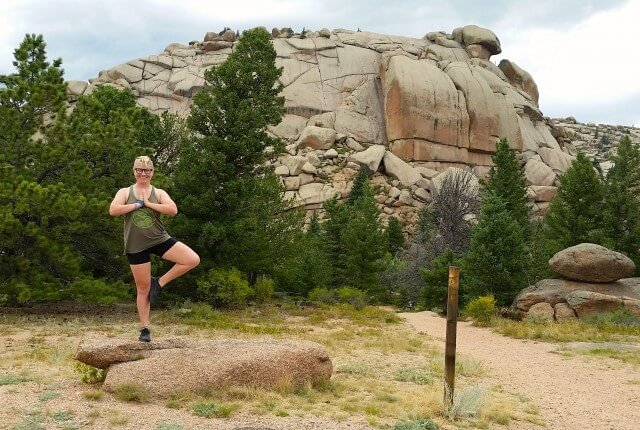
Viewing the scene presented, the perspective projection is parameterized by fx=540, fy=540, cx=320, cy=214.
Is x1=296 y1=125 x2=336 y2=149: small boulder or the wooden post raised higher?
x1=296 y1=125 x2=336 y2=149: small boulder

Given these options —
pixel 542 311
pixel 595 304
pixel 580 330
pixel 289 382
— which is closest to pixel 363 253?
pixel 542 311

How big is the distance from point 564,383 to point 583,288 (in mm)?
13936

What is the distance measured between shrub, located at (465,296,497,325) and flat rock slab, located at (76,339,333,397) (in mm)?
14858

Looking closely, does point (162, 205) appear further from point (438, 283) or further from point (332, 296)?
point (438, 283)

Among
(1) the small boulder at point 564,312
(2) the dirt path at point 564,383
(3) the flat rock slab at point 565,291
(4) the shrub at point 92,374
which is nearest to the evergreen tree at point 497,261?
(3) the flat rock slab at point 565,291

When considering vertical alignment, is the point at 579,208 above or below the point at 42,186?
above

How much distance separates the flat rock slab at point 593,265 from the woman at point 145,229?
67.1ft

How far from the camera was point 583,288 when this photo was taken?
915 inches

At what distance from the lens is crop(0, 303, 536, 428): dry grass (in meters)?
6.90

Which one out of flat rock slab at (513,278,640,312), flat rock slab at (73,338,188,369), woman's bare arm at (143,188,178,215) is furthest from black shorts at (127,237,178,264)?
flat rock slab at (513,278,640,312)

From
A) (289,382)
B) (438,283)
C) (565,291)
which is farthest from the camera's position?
(438,283)

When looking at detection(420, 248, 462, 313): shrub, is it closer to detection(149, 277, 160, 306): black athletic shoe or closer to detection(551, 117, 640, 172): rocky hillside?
detection(149, 277, 160, 306): black athletic shoe

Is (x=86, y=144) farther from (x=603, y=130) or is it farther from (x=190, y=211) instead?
(x=603, y=130)

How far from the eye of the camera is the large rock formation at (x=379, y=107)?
5803cm
